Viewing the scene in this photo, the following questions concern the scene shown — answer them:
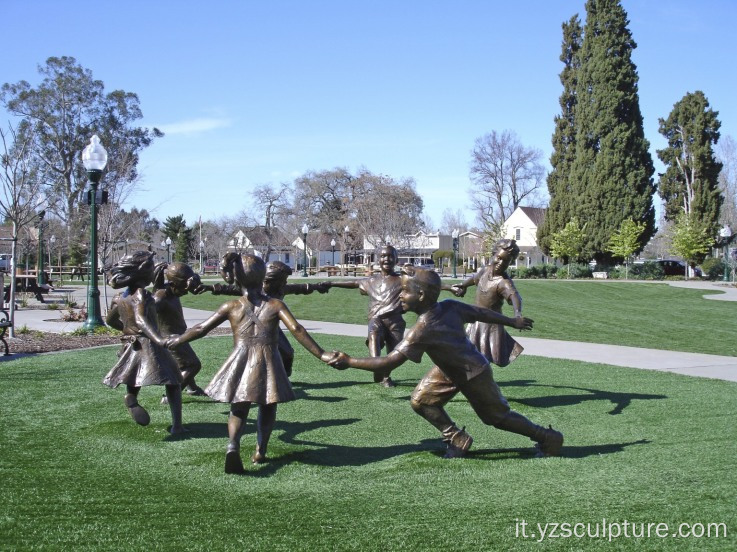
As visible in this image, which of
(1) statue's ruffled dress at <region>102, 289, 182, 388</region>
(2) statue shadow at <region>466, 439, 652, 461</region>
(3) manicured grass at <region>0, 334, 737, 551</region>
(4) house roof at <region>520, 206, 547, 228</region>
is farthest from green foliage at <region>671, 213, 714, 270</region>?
(1) statue's ruffled dress at <region>102, 289, 182, 388</region>

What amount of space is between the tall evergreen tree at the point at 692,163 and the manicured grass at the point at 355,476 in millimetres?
49066

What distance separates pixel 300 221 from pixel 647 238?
3510cm

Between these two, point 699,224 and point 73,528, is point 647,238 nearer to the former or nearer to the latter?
point 699,224

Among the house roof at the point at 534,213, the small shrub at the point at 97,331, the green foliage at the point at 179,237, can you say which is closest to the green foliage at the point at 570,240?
the house roof at the point at 534,213

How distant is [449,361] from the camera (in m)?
5.52

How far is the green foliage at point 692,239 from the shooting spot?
162 feet

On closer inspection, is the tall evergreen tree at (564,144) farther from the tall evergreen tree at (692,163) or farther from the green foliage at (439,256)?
the green foliage at (439,256)

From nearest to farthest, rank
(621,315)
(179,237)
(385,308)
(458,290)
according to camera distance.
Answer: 1. (458,290)
2. (385,308)
3. (621,315)
4. (179,237)

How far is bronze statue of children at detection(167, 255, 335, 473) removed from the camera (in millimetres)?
5285

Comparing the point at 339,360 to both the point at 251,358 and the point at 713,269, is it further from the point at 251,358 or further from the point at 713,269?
the point at 713,269

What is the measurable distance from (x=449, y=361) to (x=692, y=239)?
49076 mm

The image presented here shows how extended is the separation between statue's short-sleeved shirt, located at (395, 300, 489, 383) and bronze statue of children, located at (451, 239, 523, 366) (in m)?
2.04

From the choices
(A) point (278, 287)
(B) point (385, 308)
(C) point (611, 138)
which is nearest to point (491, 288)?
(B) point (385, 308)

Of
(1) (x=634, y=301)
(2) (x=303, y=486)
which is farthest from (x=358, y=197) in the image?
(2) (x=303, y=486)
